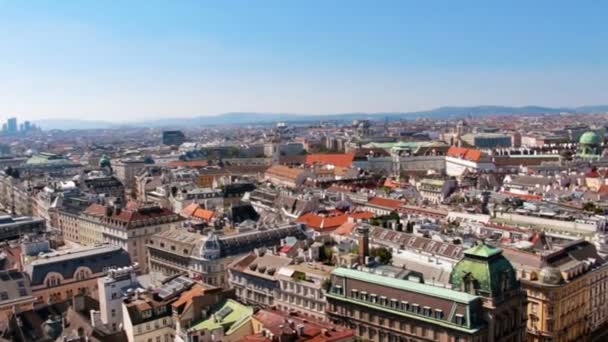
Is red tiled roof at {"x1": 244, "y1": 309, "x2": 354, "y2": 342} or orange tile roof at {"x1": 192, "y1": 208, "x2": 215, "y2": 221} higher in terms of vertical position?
red tiled roof at {"x1": 244, "y1": 309, "x2": 354, "y2": 342}

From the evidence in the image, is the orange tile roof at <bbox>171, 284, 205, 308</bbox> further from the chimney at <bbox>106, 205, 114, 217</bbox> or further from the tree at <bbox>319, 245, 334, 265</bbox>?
the chimney at <bbox>106, 205, 114, 217</bbox>

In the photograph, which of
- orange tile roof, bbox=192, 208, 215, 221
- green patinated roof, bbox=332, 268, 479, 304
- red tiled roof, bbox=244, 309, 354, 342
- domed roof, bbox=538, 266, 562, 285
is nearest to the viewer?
red tiled roof, bbox=244, 309, 354, 342

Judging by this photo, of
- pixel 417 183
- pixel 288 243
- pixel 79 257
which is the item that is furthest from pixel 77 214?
pixel 417 183

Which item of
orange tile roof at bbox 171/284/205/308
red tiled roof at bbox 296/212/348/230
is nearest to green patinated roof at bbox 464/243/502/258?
orange tile roof at bbox 171/284/205/308

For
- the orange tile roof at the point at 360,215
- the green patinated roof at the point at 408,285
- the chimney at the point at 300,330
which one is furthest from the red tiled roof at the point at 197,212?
the chimney at the point at 300,330

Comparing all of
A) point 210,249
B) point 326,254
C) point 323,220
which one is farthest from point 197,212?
point 326,254

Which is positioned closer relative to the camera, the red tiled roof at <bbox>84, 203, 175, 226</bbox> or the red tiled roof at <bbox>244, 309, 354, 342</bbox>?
the red tiled roof at <bbox>244, 309, 354, 342</bbox>
